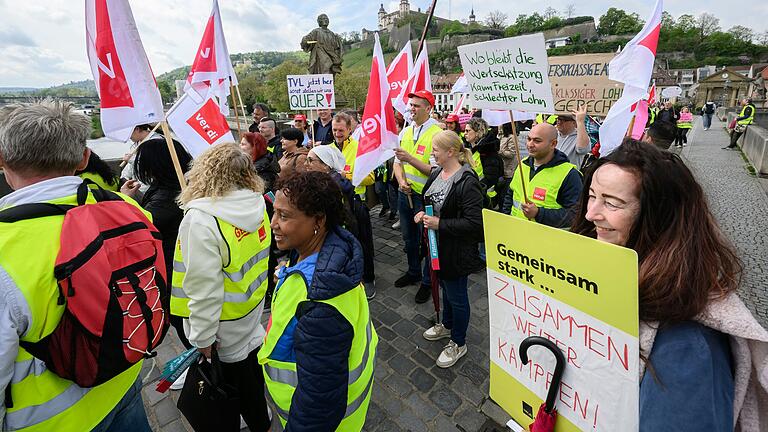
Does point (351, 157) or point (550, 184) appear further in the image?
point (351, 157)

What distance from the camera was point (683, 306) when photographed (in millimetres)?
1035

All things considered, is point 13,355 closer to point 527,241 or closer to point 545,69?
point 527,241

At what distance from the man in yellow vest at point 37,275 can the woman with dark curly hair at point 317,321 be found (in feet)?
2.45

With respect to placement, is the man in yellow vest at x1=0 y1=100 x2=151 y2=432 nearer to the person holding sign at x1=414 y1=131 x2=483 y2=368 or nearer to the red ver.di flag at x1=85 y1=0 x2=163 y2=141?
the red ver.di flag at x1=85 y1=0 x2=163 y2=141

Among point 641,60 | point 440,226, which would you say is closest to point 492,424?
point 440,226

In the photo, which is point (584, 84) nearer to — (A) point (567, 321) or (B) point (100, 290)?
(A) point (567, 321)

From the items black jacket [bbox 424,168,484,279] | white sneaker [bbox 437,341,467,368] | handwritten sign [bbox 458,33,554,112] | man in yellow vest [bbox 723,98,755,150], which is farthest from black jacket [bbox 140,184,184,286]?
man in yellow vest [bbox 723,98,755,150]

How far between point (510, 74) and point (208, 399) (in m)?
3.14

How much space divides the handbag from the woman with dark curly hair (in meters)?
0.65

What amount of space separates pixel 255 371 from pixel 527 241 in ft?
6.62

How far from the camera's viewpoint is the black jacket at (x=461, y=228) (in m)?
3.04

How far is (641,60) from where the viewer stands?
3.39 m

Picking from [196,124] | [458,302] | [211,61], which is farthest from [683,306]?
[211,61]

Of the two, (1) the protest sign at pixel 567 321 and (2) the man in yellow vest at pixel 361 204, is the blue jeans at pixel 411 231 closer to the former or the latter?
(2) the man in yellow vest at pixel 361 204
